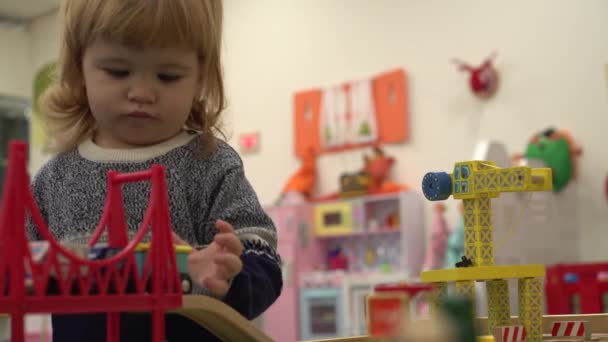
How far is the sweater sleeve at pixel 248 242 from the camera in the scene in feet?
2.25

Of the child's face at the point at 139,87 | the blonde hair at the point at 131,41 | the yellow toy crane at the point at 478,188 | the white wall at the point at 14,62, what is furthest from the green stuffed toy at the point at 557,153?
the white wall at the point at 14,62

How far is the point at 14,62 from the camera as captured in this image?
239 inches

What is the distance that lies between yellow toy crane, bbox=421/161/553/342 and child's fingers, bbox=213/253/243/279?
1.03 feet

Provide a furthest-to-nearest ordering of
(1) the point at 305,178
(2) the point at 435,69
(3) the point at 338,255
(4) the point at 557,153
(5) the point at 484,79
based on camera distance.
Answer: (1) the point at 305,178 → (3) the point at 338,255 → (2) the point at 435,69 → (5) the point at 484,79 → (4) the point at 557,153

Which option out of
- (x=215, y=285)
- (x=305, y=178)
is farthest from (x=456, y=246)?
(x=215, y=285)

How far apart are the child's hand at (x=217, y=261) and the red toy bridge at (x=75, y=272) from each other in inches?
2.2

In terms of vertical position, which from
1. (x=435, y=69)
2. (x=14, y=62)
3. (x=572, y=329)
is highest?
(x=14, y=62)

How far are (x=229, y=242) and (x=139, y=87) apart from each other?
0.23 metres

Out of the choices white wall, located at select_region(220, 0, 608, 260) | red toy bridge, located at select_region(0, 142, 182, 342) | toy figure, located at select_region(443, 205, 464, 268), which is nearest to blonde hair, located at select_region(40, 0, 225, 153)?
red toy bridge, located at select_region(0, 142, 182, 342)

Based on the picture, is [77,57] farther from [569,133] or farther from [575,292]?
[569,133]

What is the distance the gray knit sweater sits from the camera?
0.82m

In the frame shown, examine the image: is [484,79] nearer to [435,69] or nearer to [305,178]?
[435,69]

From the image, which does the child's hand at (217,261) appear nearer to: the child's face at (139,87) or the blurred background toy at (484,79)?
the child's face at (139,87)

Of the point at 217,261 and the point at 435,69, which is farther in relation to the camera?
the point at 435,69
